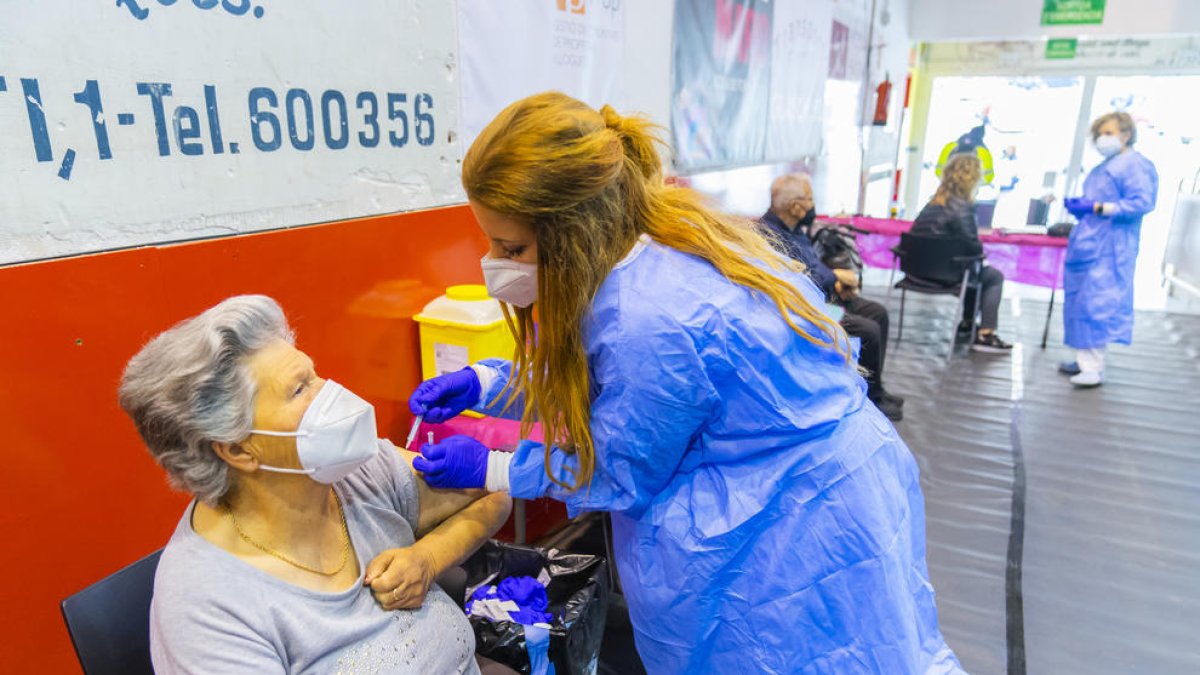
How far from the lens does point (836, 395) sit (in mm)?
1221

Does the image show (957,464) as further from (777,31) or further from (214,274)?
(214,274)

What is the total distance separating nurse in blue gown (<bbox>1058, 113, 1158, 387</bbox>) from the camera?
3.71 metres

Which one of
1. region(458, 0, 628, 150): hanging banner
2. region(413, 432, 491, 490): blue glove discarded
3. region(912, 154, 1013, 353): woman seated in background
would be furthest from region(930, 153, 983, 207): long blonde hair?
region(413, 432, 491, 490): blue glove discarded

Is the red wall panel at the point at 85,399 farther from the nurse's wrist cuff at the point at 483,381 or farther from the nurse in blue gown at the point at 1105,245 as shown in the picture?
the nurse in blue gown at the point at 1105,245

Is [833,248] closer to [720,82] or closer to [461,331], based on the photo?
[720,82]

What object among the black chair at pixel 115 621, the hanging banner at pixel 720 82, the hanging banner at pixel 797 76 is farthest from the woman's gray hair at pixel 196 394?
the hanging banner at pixel 797 76

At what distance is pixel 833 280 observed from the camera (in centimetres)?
346

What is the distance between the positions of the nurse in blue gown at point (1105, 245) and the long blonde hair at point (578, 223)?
3493mm

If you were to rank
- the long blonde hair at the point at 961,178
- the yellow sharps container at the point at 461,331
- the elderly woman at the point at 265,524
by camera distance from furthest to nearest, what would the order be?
the long blonde hair at the point at 961,178 < the yellow sharps container at the point at 461,331 < the elderly woman at the point at 265,524

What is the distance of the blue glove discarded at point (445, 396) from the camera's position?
4.38 ft

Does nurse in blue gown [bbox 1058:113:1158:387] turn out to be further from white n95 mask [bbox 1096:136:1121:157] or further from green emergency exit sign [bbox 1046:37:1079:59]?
green emergency exit sign [bbox 1046:37:1079:59]

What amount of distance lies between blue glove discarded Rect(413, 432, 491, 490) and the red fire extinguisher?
6592 millimetres

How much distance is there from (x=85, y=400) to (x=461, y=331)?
2.89 feet

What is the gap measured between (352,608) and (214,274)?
2.58ft
